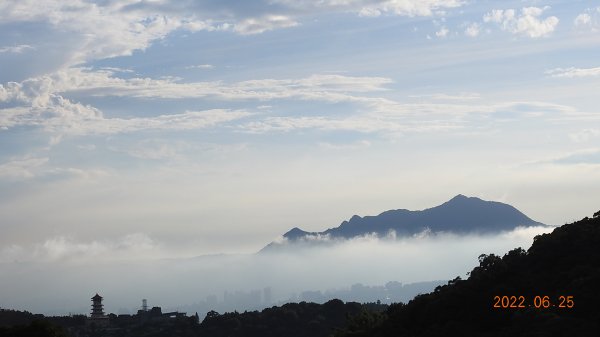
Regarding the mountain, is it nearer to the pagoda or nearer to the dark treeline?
the dark treeline

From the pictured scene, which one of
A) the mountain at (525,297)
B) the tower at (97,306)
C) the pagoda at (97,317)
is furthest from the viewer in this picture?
the tower at (97,306)

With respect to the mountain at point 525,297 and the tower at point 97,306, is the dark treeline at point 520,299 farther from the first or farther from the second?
the tower at point 97,306

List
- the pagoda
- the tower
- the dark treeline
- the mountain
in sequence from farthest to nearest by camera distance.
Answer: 1. the tower
2. the pagoda
3. the dark treeline
4. the mountain

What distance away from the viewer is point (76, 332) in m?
130

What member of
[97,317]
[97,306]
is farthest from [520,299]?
[97,306]

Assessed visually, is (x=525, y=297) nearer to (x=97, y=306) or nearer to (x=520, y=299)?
(x=520, y=299)

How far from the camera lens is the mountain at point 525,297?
46.9m

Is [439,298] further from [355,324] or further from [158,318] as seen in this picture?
[158,318]

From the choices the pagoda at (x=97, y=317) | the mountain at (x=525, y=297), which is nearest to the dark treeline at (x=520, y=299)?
the mountain at (x=525, y=297)

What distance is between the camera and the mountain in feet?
154

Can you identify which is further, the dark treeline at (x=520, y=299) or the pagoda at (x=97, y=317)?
the pagoda at (x=97, y=317)

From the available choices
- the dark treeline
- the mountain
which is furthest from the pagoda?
the mountain

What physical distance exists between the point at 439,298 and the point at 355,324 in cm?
1383

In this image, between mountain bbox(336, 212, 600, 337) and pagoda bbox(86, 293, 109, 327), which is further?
pagoda bbox(86, 293, 109, 327)
